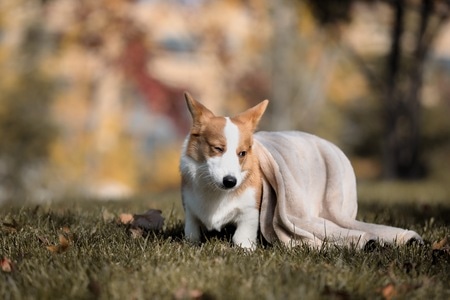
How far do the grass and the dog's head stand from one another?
385mm

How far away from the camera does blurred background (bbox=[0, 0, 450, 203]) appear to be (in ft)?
46.2

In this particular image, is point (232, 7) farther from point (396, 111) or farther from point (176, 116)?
point (396, 111)

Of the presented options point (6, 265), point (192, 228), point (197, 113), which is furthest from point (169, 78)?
point (6, 265)

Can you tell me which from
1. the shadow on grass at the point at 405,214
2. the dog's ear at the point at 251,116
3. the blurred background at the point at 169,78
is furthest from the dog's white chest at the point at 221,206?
the blurred background at the point at 169,78

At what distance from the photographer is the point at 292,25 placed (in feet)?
48.6

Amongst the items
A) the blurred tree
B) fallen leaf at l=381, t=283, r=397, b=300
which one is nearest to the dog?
fallen leaf at l=381, t=283, r=397, b=300

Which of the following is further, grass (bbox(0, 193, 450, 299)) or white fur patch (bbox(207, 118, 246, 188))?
white fur patch (bbox(207, 118, 246, 188))

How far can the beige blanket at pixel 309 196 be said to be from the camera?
3.99 m

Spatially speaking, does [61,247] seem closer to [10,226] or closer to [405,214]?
[10,226]

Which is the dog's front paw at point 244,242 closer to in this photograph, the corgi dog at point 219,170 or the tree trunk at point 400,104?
the corgi dog at point 219,170

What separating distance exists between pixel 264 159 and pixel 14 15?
12.7 metres

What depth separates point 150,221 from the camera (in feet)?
15.1

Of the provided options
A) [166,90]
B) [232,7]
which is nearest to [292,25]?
[232,7]

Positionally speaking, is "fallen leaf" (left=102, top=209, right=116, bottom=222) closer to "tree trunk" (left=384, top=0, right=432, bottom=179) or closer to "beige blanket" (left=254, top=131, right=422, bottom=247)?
"beige blanket" (left=254, top=131, right=422, bottom=247)
